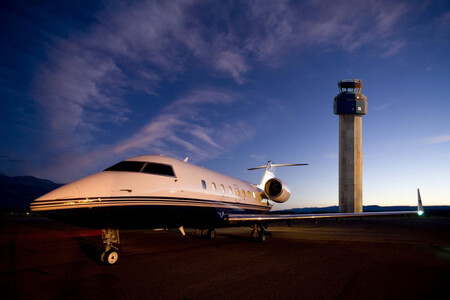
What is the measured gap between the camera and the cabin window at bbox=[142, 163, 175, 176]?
26.3ft

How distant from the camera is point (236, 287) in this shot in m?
5.19

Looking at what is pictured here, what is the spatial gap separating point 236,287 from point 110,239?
11.8 feet

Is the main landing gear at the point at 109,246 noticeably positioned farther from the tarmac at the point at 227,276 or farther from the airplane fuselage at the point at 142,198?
the airplane fuselage at the point at 142,198

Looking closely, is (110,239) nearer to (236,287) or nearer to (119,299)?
(119,299)

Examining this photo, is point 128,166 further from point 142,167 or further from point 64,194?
point 64,194

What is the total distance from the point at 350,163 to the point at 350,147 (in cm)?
246

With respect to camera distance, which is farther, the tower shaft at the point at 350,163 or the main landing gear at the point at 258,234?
the tower shaft at the point at 350,163

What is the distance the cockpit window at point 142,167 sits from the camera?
7.87 metres

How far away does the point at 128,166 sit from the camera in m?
7.96

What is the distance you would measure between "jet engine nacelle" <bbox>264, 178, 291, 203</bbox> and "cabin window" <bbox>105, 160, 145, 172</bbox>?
31.9ft

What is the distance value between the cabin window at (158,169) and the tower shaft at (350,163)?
134 feet

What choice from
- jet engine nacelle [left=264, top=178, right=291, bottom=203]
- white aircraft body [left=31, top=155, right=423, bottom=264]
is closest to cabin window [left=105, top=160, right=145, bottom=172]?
white aircraft body [left=31, top=155, right=423, bottom=264]

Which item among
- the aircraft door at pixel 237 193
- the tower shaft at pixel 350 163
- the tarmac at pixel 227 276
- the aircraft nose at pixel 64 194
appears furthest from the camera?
the tower shaft at pixel 350 163

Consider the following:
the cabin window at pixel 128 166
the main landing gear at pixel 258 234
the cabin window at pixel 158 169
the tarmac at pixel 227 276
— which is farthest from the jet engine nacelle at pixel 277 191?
the cabin window at pixel 128 166
